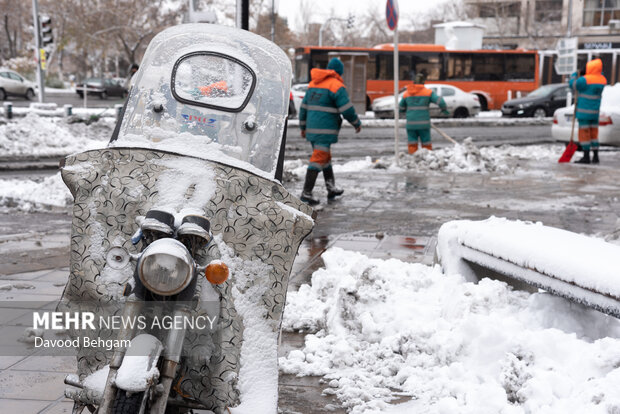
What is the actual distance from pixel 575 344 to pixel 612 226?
535cm

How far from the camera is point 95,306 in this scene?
9.80 ft

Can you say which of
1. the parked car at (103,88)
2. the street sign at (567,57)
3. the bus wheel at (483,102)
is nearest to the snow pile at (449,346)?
the street sign at (567,57)

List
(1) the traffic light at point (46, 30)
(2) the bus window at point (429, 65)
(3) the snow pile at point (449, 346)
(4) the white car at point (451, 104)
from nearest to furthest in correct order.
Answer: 1. (3) the snow pile at point (449, 346)
2. (1) the traffic light at point (46, 30)
3. (4) the white car at point (451, 104)
4. (2) the bus window at point (429, 65)

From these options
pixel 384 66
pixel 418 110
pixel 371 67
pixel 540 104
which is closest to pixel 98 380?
pixel 418 110

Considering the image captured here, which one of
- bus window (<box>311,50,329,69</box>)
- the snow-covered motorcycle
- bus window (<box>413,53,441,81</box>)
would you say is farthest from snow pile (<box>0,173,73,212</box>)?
bus window (<box>413,53,441,81</box>)

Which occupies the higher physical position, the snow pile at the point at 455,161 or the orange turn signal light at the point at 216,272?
the orange turn signal light at the point at 216,272

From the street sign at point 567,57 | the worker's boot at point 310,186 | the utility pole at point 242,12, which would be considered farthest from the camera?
the street sign at point 567,57

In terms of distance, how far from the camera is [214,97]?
3678 millimetres

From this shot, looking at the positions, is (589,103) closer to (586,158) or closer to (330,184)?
(586,158)

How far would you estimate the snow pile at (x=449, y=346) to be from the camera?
119 inches

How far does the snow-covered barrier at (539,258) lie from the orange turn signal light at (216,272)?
1738 millimetres

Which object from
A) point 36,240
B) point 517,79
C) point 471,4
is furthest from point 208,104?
point 471,4

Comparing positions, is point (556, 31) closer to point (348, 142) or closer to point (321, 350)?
point (348, 142)

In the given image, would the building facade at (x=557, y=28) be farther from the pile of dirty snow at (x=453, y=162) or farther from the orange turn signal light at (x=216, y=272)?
the orange turn signal light at (x=216, y=272)
